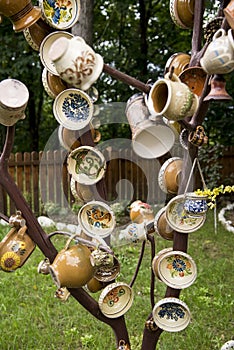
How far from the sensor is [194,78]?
1.09m

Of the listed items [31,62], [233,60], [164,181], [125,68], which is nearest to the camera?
[233,60]

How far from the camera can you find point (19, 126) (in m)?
8.23

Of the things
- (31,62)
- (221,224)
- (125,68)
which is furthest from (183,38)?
(221,224)

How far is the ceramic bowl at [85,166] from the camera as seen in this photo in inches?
45.4

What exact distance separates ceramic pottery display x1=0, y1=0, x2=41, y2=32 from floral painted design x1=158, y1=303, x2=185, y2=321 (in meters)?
0.77

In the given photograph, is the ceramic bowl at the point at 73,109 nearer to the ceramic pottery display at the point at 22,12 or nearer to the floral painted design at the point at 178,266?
the ceramic pottery display at the point at 22,12

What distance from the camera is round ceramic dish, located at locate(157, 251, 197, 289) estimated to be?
1176 millimetres

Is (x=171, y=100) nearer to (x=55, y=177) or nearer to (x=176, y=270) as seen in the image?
(x=176, y=270)

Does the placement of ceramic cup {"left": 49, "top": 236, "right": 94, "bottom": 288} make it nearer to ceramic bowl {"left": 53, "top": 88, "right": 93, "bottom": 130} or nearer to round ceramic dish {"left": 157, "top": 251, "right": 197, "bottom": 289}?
round ceramic dish {"left": 157, "top": 251, "right": 197, "bottom": 289}

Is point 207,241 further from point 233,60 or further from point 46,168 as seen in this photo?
point 233,60

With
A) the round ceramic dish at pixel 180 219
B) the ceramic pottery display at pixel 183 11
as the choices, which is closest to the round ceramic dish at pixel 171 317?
the round ceramic dish at pixel 180 219

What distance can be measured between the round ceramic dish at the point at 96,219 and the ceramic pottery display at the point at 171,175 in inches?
7.4

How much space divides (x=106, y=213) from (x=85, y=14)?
3265 millimetres

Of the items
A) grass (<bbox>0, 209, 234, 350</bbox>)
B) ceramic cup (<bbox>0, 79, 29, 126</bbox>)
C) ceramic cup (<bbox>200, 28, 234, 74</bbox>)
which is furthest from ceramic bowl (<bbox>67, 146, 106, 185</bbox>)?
grass (<bbox>0, 209, 234, 350</bbox>)
